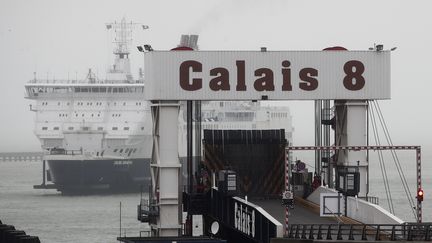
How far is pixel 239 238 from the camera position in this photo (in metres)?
36.6

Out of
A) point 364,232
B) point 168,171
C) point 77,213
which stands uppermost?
point 168,171

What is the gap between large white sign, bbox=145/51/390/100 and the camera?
39.1 m

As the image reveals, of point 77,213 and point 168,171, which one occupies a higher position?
point 168,171

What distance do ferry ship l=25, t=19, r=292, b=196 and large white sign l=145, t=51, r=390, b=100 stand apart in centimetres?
9606

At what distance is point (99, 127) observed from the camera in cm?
14150

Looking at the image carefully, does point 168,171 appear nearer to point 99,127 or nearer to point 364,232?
point 364,232

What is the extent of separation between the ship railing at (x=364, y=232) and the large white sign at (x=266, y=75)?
328 inches

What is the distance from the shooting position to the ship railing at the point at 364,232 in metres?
Answer: 29.4

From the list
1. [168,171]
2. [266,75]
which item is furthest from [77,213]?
[266,75]

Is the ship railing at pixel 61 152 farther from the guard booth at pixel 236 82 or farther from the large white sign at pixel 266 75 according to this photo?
the large white sign at pixel 266 75

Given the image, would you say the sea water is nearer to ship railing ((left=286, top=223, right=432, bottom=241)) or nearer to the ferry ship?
the ferry ship

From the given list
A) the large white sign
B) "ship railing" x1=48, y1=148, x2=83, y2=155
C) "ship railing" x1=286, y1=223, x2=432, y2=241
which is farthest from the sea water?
"ship railing" x1=286, y1=223, x2=432, y2=241

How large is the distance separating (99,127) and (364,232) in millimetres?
113243

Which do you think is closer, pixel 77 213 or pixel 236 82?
pixel 236 82
